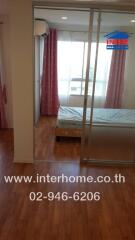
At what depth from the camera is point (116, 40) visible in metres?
2.89

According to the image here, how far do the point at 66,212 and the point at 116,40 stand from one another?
7.73 feet

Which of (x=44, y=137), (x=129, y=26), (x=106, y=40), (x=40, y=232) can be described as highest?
(x=129, y=26)

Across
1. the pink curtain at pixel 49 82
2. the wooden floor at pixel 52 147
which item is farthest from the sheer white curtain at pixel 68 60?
the wooden floor at pixel 52 147

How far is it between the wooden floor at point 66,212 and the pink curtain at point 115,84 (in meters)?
1.10

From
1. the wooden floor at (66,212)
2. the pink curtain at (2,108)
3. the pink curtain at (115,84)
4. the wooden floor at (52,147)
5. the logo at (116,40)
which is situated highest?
the logo at (116,40)

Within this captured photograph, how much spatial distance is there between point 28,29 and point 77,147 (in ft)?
7.25

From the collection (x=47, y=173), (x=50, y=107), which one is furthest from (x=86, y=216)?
(x=50, y=107)

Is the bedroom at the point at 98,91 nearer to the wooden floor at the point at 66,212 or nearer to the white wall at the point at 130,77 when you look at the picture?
the white wall at the point at 130,77

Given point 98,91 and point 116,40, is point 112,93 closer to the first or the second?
point 98,91

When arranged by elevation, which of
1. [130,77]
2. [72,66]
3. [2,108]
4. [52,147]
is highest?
[72,66]

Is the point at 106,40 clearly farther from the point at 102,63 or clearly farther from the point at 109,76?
the point at 109,76

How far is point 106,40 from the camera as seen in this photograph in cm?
288

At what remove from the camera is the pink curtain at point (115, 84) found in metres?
3.11

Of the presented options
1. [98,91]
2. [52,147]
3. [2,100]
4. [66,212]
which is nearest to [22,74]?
[98,91]
